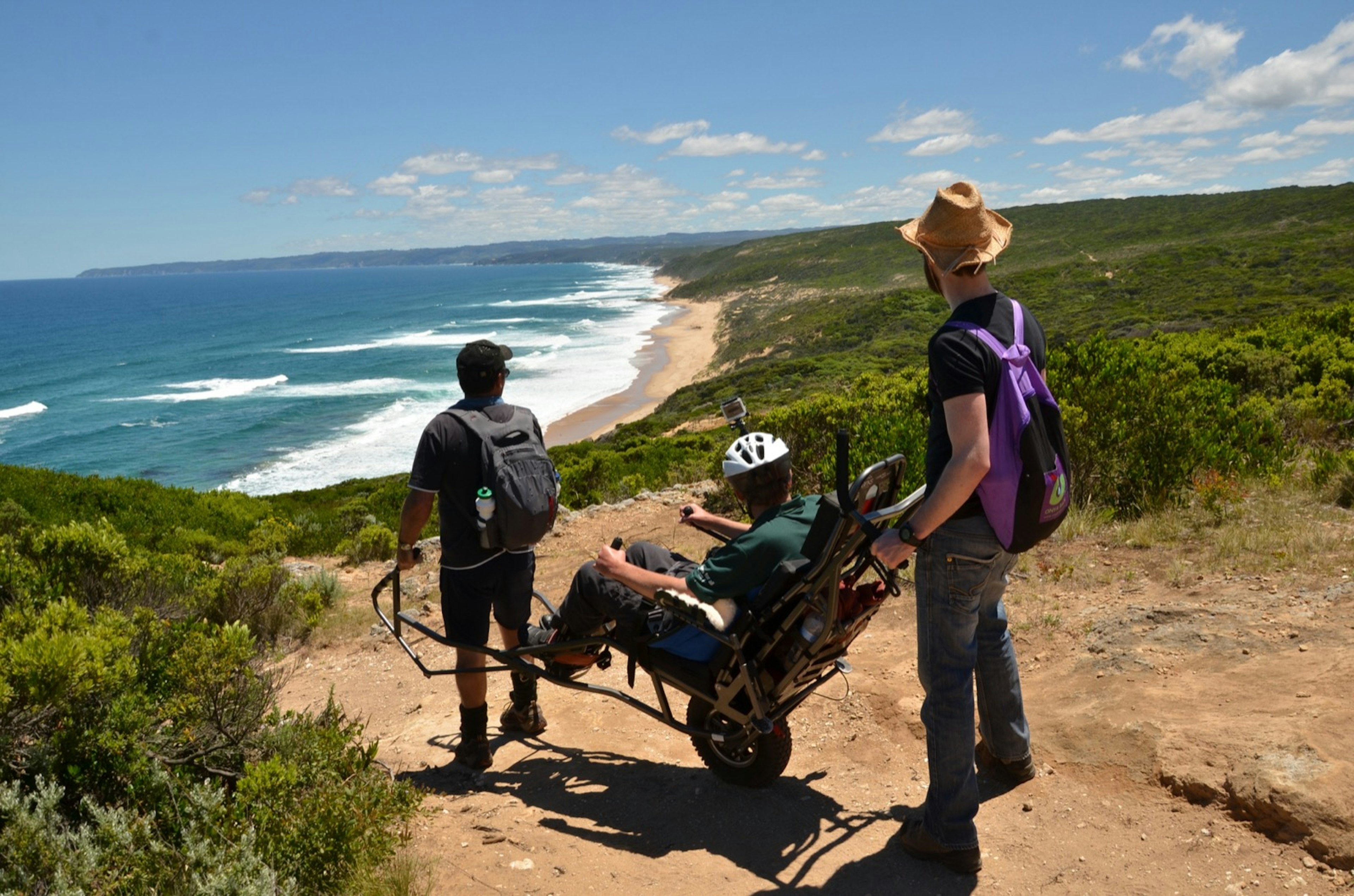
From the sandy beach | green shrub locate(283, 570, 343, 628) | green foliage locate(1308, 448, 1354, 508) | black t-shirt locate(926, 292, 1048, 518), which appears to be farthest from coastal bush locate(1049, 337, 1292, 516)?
the sandy beach

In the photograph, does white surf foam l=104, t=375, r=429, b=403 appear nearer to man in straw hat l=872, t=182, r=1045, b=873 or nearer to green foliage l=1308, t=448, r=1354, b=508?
green foliage l=1308, t=448, r=1354, b=508

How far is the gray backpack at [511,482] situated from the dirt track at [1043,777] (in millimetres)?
1178

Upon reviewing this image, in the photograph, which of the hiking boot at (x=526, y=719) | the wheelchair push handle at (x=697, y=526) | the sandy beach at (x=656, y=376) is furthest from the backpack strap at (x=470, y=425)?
the sandy beach at (x=656, y=376)

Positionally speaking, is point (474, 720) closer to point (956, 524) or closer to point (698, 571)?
point (698, 571)

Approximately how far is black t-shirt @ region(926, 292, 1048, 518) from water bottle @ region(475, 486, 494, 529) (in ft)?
6.56

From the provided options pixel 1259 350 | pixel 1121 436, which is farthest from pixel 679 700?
pixel 1259 350

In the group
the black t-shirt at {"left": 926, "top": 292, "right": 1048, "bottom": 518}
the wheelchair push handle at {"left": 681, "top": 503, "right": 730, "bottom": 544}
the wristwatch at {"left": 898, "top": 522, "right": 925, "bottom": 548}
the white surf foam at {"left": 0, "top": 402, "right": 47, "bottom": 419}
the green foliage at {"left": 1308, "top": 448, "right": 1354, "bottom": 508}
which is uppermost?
the black t-shirt at {"left": 926, "top": 292, "right": 1048, "bottom": 518}

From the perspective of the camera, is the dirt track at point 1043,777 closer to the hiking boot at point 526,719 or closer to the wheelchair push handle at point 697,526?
the hiking boot at point 526,719

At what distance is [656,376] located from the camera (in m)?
49.0

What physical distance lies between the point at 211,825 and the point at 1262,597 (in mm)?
4818

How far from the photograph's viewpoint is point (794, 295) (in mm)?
82375

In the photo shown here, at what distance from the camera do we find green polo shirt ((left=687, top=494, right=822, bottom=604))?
338 cm

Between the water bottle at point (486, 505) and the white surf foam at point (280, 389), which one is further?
the white surf foam at point (280, 389)

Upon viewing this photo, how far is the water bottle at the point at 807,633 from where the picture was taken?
3.34 metres
